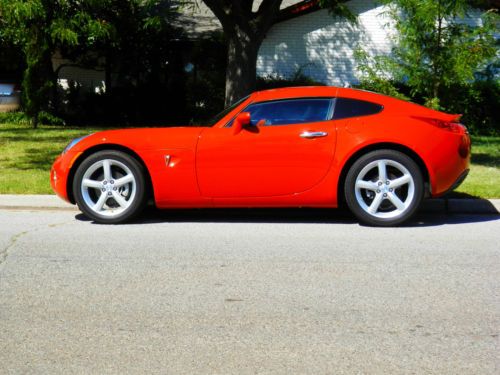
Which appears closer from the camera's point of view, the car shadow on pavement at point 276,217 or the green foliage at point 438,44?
the car shadow on pavement at point 276,217

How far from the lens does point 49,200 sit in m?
8.74

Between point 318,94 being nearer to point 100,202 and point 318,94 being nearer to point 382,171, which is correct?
point 382,171

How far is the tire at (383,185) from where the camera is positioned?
738 cm

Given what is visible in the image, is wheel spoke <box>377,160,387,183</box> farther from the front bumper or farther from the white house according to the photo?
the white house

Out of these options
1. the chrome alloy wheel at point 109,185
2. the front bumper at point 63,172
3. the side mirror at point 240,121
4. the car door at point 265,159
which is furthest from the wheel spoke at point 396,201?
the front bumper at point 63,172

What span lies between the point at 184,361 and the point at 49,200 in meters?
5.16

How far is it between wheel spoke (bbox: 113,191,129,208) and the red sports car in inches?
0.6

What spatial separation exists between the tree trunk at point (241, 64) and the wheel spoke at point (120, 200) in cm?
807

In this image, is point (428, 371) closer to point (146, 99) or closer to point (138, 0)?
point (138, 0)

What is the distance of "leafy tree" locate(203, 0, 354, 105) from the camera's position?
592 inches

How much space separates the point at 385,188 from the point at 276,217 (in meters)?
1.26

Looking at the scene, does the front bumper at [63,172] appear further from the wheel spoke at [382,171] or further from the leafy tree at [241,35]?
the leafy tree at [241,35]

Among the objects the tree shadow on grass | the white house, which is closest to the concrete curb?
the tree shadow on grass

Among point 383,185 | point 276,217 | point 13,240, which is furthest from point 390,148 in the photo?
point 13,240
